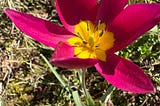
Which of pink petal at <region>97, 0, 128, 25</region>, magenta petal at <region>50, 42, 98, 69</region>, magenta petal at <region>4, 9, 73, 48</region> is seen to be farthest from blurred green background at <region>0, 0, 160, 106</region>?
magenta petal at <region>50, 42, 98, 69</region>

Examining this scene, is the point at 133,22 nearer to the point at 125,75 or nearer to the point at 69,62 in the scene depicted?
the point at 125,75

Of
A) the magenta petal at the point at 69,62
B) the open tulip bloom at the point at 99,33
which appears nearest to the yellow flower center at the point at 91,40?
the open tulip bloom at the point at 99,33

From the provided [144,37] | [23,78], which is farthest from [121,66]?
[23,78]

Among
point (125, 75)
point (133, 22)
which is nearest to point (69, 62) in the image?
point (125, 75)

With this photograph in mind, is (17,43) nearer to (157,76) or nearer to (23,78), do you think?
(23,78)

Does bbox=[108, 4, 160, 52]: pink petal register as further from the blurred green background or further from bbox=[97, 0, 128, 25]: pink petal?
the blurred green background

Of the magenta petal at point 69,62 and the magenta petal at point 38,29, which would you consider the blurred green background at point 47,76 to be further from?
the magenta petal at point 69,62
